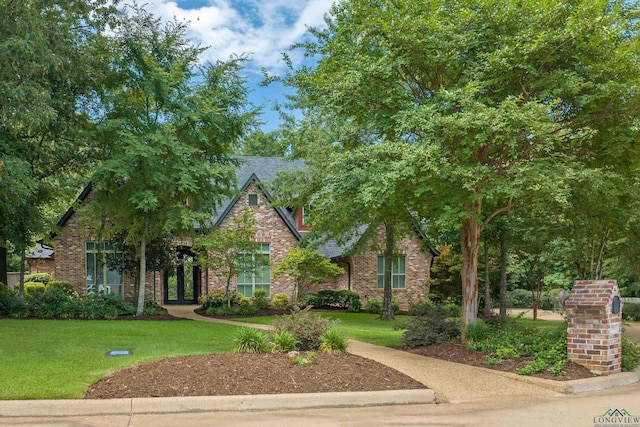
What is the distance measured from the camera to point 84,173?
796 inches

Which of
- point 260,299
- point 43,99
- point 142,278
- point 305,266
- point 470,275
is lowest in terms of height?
point 260,299

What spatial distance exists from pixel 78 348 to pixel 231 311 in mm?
10466

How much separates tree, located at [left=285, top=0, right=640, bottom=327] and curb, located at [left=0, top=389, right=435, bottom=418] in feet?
12.5

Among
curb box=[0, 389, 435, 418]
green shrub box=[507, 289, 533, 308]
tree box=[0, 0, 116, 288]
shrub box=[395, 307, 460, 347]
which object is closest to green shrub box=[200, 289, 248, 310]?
tree box=[0, 0, 116, 288]

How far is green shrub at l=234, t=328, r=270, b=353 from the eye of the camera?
918 centimetres

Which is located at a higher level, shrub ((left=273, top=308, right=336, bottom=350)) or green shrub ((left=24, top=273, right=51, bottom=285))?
shrub ((left=273, top=308, right=336, bottom=350))

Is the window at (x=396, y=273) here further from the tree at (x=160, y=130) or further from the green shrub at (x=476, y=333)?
the green shrub at (x=476, y=333)

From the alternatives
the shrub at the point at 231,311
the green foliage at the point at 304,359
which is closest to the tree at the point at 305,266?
the shrub at the point at 231,311

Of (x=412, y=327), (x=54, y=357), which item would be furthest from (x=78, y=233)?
(x=412, y=327)

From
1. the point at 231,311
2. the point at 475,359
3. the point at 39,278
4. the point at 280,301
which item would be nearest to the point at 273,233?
the point at 280,301

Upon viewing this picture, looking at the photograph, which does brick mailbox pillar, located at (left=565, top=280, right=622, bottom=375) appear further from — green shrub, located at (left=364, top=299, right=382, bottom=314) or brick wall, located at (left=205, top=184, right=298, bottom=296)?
brick wall, located at (left=205, top=184, right=298, bottom=296)

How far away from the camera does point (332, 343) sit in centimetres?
952

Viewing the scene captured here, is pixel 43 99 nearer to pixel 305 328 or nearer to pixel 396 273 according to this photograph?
pixel 305 328

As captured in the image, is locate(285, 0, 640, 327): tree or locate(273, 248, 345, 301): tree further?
locate(273, 248, 345, 301): tree
